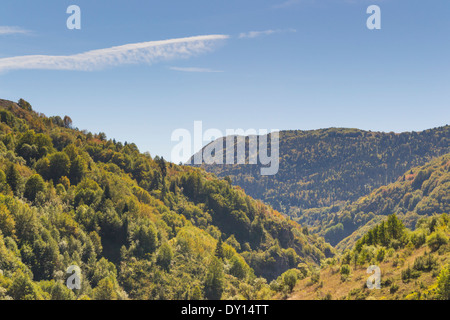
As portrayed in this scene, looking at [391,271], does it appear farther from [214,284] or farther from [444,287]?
[214,284]

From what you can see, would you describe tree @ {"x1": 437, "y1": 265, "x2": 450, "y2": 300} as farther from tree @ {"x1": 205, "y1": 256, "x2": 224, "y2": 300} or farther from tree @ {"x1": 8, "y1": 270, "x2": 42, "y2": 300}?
tree @ {"x1": 205, "y1": 256, "x2": 224, "y2": 300}

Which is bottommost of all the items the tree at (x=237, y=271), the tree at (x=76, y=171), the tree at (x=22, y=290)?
the tree at (x=237, y=271)

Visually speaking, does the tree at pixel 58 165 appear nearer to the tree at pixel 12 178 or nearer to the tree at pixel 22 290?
the tree at pixel 12 178

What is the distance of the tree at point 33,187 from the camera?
108m

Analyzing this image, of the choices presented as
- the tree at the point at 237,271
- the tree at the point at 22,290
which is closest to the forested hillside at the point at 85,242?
the tree at the point at 22,290

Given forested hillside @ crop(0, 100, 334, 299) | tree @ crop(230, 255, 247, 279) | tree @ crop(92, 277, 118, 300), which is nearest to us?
tree @ crop(92, 277, 118, 300)

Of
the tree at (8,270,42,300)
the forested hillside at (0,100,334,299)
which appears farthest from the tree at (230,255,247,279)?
the tree at (8,270,42,300)

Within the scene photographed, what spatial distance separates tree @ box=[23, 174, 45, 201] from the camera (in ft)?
355

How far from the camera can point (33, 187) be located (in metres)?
109

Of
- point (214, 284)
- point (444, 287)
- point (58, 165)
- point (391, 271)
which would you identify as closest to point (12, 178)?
point (58, 165)

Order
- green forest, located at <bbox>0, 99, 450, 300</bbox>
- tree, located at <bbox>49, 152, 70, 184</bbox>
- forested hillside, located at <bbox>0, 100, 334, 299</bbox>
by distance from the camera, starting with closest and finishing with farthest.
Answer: green forest, located at <bbox>0, 99, 450, 300</bbox>
forested hillside, located at <bbox>0, 100, 334, 299</bbox>
tree, located at <bbox>49, 152, 70, 184</bbox>

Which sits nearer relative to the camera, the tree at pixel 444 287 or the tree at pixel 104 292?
the tree at pixel 444 287

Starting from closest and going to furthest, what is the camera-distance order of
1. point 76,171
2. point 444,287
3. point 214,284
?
point 444,287
point 214,284
point 76,171

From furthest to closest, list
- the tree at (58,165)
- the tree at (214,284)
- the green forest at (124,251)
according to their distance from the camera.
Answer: the tree at (58,165) → the tree at (214,284) → the green forest at (124,251)
